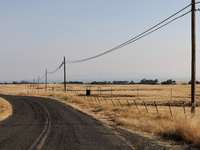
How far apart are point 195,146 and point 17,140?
7659 mm

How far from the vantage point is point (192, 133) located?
9180mm

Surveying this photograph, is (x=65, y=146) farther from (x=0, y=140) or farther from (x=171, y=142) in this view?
(x=171, y=142)

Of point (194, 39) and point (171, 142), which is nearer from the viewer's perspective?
point (171, 142)

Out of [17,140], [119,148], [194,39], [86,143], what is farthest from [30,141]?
[194,39]

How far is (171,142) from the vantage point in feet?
29.8

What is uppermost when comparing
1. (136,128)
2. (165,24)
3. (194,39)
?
(165,24)

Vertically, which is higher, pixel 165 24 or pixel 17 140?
pixel 165 24

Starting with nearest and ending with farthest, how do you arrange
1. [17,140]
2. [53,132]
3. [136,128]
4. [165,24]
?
[17,140] < [53,132] < [136,128] < [165,24]

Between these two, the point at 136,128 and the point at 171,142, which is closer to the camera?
the point at 171,142

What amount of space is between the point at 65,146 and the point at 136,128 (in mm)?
5514

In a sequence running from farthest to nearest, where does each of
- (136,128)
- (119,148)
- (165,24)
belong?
(165,24) < (136,128) < (119,148)

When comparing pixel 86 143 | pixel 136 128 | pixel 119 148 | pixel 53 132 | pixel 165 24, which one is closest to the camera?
pixel 119 148

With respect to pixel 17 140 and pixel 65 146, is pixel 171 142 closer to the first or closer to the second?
pixel 65 146

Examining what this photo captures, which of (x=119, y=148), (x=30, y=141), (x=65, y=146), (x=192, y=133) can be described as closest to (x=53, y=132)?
(x=30, y=141)
